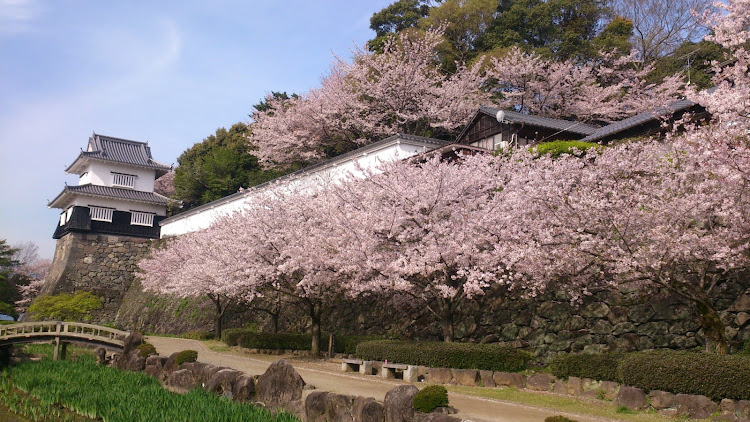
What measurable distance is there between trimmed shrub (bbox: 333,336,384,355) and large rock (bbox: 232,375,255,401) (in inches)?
247

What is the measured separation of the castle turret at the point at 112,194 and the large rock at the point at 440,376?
30938mm

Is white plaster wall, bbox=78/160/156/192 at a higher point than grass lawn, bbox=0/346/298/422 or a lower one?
higher

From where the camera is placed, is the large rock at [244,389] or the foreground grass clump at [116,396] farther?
the large rock at [244,389]

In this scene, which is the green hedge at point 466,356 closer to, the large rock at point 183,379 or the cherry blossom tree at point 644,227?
the cherry blossom tree at point 644,227

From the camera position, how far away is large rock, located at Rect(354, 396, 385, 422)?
10.2 metres

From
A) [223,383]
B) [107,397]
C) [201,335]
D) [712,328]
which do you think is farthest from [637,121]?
[201,335]

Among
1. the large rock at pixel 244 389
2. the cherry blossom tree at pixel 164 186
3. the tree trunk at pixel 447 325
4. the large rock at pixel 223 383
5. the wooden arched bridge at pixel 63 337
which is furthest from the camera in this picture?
the cherry blossom tree at pixel 164 186

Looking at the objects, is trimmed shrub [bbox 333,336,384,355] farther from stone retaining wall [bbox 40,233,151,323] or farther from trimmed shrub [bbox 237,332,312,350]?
stone retaining wall [bbox 40,233,151,323]

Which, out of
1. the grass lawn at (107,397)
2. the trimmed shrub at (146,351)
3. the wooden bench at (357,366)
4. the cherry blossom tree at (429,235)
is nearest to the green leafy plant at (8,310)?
the grass lawn at (107,397)

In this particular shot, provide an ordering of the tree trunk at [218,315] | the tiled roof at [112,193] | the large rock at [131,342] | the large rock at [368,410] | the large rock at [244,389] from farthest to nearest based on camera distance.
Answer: the tiled roof at [112,193]
the tree trunk at [218,315]
the large rock at [131,342]
the large rock at [244,389]
the large rock at [368,410]

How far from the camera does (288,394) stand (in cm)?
1228

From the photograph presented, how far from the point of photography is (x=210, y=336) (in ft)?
90.0

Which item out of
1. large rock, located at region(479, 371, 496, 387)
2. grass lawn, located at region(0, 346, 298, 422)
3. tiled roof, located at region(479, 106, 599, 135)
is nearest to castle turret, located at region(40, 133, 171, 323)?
grass lawn, located at region(0, 346, 298, 422)

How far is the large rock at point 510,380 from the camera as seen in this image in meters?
13.4
